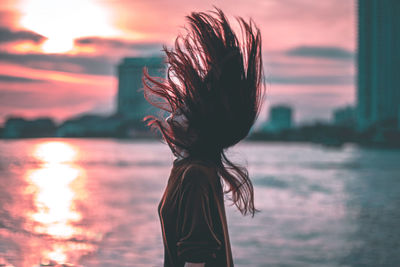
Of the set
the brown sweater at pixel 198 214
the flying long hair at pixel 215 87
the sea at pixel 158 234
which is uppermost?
the flying long hair at pixel 215 87

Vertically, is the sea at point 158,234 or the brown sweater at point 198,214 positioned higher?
the brown sweater at point 198,214

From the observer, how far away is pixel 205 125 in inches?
78.1

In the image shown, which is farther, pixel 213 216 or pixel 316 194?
pixel 316 194

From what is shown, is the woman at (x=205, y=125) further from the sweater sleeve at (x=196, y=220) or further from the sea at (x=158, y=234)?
the sea at (x=158, y=234)

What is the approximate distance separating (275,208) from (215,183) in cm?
1843

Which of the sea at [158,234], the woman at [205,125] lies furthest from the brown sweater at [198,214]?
the sea at [158,234]

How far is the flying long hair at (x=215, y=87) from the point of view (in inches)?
76.5

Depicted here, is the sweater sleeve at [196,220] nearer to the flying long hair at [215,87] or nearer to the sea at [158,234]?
the flying long hair at [215,87]

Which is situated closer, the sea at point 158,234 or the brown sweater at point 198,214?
the brown sweater at point 198,214

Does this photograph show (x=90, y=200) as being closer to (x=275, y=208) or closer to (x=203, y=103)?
(x=275, y=208)

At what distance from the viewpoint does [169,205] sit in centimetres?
197

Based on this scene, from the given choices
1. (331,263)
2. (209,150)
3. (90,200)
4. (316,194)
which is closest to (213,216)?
(209,150)

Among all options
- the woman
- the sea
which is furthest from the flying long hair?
the sea

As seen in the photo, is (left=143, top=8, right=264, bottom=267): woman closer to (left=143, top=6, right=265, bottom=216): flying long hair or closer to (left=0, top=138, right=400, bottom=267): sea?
(left=143, top=6, right=265, bottom=216): flying long hair
